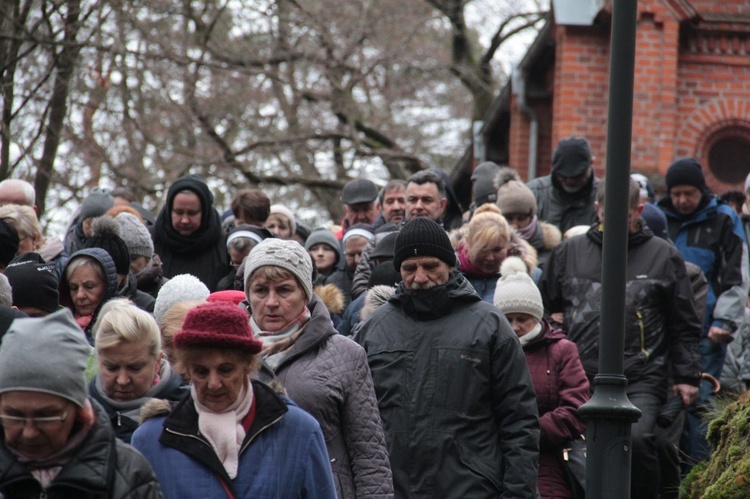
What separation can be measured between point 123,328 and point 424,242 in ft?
6.34

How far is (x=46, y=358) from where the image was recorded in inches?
157

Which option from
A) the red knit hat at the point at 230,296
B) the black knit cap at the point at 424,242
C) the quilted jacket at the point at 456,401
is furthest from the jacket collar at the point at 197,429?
the black knit cap at the point at 424,242

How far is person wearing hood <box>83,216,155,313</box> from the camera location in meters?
7.88

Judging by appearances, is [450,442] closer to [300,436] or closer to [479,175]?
[300,436]

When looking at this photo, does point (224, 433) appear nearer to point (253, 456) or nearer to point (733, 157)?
point (253, 456)

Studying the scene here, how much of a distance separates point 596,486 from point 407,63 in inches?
743

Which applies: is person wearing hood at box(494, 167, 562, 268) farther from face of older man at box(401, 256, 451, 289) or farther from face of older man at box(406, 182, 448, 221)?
face of older man at box(401, 256, 451, 289)

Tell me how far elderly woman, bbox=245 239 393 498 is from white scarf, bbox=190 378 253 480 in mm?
925

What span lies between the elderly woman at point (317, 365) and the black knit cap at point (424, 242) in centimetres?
68

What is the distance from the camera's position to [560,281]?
9.07 metres

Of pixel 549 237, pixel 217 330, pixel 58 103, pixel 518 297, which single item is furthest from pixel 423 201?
pixel 58 103

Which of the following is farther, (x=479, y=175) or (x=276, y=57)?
(x=276, y=57)

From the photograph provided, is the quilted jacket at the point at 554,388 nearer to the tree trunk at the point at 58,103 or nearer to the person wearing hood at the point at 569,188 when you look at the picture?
the person wearing hood at the point at 569,188

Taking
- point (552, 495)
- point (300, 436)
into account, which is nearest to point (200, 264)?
point (552, 495)
